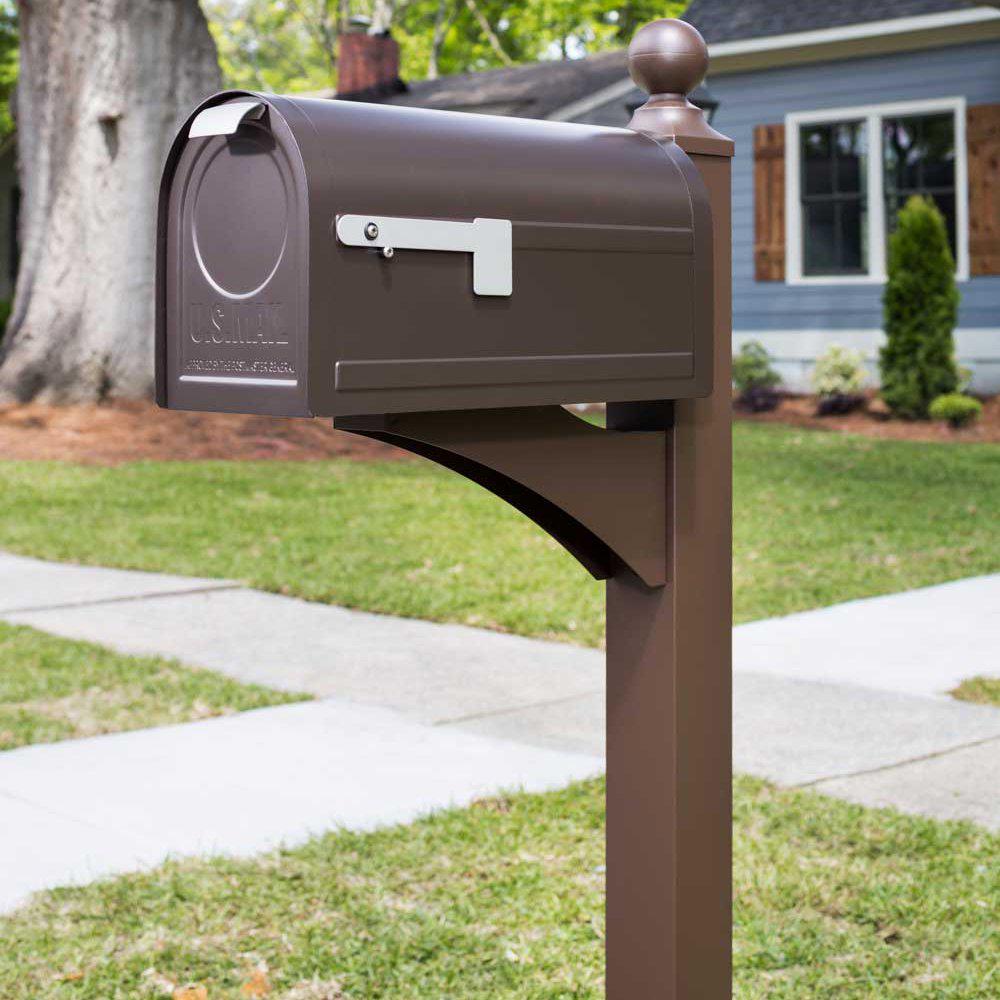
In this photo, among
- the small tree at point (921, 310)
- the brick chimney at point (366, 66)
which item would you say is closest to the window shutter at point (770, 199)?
the small tree at point (921, 310)

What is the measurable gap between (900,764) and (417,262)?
122 inches

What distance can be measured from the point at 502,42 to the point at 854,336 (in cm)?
2358

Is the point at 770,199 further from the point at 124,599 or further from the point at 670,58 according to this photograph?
the point at 670,58

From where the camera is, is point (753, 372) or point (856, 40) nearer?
point (856, 40)

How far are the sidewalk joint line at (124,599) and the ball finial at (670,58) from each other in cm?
518

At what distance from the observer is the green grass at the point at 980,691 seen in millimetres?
5109

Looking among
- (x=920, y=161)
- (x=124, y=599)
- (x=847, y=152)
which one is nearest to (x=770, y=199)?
(x=847, y=152)

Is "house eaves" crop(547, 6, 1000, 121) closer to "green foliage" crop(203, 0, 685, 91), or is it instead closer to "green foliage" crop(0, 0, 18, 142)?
"green foliage" crop(203, 0, 685, 91)

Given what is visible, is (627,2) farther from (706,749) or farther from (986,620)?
(706,749)

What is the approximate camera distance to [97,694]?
5234mm

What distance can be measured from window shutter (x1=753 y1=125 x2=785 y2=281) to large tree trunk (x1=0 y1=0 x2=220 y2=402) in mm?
6033

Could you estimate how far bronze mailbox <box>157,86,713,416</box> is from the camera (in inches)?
66.7

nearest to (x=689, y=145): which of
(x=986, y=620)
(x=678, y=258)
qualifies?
(x=678, y=258)

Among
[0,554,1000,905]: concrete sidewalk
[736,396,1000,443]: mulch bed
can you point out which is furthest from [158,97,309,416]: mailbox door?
[736,396,1000,443]: mulch bed
